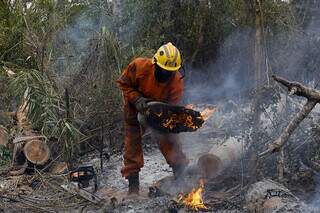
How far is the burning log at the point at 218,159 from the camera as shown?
5.50 meters

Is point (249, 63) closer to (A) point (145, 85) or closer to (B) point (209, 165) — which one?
(B) point (209, 165)

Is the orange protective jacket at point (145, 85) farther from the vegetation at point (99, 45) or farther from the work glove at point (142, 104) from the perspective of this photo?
the vegetation at point (99, 45)

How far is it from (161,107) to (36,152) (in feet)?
7.50

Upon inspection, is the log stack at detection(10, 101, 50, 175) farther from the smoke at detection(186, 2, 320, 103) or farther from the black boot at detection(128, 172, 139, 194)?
the smoke at detection(186, 2, 320, 103)

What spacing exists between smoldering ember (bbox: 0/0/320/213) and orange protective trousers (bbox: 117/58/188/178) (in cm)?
1

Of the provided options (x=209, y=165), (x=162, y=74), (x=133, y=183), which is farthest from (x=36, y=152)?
(x=209, y=165)

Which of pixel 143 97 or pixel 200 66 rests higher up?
pixel 200 66

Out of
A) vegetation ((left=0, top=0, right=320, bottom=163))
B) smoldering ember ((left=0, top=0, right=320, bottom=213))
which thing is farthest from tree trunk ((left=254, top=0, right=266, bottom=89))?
vegetation ((left=0, top=0, right=320, bottom=163))

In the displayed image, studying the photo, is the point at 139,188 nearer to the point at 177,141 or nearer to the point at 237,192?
the point at 177,141

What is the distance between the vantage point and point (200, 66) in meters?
8.93

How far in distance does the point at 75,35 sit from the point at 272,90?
5325 mm

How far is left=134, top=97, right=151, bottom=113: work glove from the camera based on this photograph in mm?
5078

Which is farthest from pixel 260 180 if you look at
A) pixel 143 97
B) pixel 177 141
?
pixel 143 97

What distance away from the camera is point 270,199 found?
4176 mm
